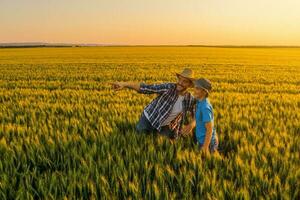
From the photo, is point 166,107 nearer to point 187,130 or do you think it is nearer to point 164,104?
point 164,104

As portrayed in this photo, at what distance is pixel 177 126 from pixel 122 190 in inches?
96.0

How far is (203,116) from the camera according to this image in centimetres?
527

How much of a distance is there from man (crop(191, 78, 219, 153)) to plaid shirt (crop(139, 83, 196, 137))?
23.2 inches

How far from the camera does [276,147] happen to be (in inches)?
212

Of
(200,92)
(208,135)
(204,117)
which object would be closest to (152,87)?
(200,92)

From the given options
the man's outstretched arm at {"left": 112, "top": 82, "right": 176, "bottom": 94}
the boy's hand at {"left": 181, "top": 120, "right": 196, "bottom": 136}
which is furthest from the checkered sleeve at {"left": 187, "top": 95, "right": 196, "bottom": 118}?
the man's outstretched arm at {"left": 112, "top": 82, "right": 176, "bottom": 94}

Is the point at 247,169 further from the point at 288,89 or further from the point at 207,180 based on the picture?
the point at 288,89

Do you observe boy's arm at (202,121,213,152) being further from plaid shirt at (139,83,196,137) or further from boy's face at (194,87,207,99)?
plaid shirt at (139,83,196,137)

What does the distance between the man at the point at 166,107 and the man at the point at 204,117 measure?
0.56 metres

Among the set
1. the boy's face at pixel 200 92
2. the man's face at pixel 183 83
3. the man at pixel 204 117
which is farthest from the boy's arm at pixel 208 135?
the man's face at pixel 183 83

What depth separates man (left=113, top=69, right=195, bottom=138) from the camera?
6.02 meters

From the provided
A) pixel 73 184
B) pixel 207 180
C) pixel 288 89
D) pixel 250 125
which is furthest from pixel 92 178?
pixel 288 89

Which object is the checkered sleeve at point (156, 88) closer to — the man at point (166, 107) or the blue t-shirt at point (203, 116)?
the man at point (166, 107)

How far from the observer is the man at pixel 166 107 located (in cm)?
602
